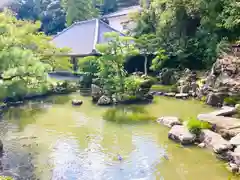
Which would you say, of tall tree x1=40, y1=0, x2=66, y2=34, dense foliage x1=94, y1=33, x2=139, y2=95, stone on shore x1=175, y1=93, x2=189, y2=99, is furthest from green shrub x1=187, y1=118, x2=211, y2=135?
Result: tall tree x1=40, y1=0, x2=66, y2=34

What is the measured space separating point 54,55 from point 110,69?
9.01 ft

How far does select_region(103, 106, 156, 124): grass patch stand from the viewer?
11718 mm

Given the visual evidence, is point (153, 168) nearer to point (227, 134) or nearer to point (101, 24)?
point (227, 134)

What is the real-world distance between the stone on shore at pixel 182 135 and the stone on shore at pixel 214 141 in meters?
0.31

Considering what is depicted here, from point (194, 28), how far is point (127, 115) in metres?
11.9

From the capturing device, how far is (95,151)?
8.52m

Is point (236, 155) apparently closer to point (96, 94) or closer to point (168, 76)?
point (96, 94)

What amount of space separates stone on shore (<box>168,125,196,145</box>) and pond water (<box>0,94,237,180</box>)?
23cm

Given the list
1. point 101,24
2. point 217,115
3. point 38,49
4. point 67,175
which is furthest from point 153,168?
point 101,24

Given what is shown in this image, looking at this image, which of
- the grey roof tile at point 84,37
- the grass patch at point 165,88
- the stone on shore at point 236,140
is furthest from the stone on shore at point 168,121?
the grey roof tile at point 84,37

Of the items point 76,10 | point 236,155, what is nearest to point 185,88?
point 236,155

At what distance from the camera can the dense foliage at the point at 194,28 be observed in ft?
59.2

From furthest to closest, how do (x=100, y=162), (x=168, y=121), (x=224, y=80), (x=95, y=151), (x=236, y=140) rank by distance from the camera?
(x=224, y=80)
(x=168, y=121)
(x=95, y=151)
(x=236, y=140)
(x=100, y=162)

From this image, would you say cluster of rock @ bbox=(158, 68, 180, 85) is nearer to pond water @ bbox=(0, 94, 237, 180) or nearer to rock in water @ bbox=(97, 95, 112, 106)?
rock in water @ bbox=(97, 95, 112, 106)
